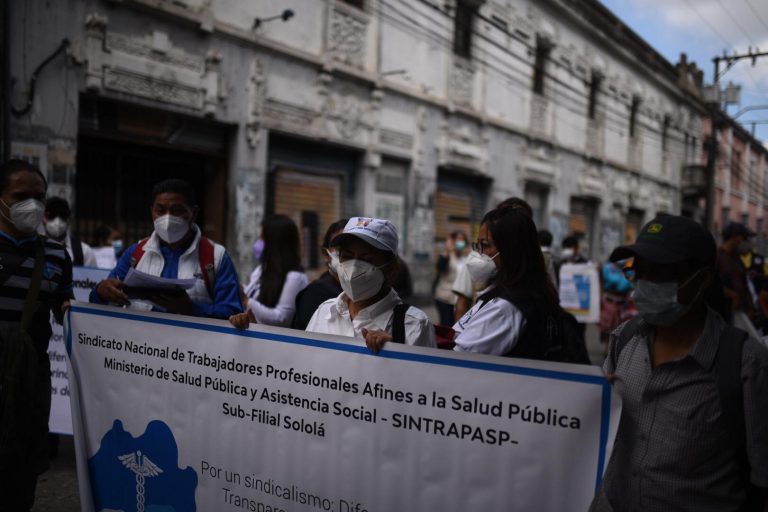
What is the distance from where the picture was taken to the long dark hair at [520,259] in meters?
2.58

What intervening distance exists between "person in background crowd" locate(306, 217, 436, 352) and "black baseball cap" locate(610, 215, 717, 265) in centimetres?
84

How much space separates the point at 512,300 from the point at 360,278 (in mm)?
578

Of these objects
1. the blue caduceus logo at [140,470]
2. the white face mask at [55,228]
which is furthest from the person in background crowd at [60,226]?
the blue caduceus logo at [140,470]

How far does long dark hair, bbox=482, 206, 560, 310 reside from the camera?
8.47 ft

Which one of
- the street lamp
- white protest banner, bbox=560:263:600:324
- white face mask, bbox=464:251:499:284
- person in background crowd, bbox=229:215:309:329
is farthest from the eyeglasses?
the street lamp

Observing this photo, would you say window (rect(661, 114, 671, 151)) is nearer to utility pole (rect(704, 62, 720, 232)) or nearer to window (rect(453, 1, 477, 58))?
utility pole (rect(704, 62, 720, 232))

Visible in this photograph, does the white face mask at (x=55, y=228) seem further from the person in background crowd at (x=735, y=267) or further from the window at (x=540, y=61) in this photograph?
the window at (x=540, y=61)

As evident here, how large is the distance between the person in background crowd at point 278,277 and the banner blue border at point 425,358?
136cm

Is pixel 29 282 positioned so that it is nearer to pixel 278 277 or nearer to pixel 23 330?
pixel 23 330

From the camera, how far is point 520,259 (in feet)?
8.58

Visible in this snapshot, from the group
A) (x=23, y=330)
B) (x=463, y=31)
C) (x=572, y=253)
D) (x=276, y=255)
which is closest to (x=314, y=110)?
(x=572, y=253)

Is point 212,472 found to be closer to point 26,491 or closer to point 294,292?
point 26,491

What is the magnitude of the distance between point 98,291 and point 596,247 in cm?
2162

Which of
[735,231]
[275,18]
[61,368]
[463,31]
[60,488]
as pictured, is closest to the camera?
[60,488]
